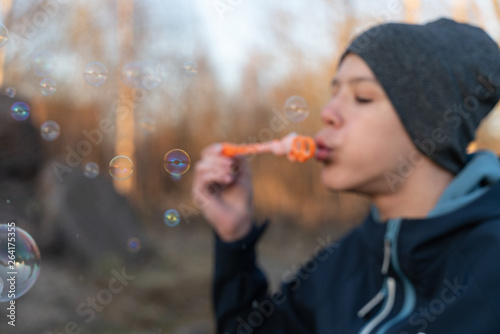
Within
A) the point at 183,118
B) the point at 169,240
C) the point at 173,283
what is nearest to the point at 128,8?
the point at 183,118

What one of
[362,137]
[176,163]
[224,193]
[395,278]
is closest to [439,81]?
[362,137]

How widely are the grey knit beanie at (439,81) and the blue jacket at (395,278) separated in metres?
0.09

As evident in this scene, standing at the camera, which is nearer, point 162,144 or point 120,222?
point 120,222

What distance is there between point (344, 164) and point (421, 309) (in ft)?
1.13

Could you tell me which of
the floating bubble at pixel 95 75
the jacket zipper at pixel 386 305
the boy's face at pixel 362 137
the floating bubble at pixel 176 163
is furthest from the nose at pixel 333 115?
the floating bubble at pixel 95 75

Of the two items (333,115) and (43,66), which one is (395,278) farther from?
(43,66)

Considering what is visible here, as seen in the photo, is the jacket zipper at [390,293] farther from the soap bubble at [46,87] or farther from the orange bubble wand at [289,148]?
the soap bubble at [46,87]

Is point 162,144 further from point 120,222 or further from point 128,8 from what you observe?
point 120,222

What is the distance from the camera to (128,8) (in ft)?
29.4

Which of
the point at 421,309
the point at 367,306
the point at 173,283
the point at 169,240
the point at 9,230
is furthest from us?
the point at 169,240

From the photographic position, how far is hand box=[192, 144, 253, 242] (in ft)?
4.38

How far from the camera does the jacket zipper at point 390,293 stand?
3.33ft

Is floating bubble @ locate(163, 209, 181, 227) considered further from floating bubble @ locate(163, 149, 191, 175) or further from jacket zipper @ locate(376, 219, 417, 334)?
jacket zipper @ locate(376, 219, 417, 334)

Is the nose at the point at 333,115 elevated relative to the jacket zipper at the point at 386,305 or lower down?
elevated
